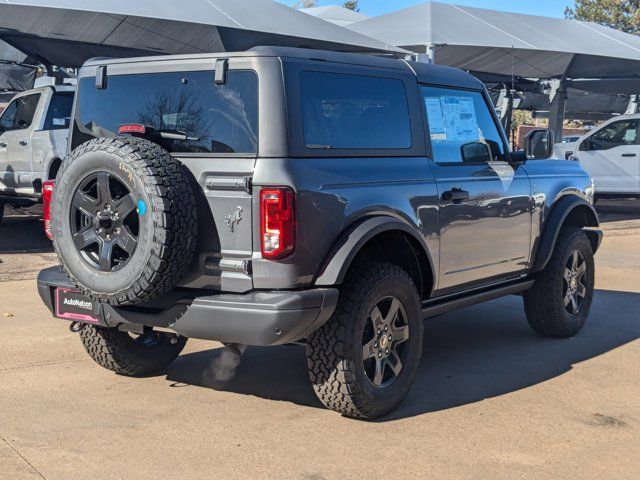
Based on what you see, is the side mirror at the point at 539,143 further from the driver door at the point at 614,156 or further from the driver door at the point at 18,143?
the driver door at the point at 614,156

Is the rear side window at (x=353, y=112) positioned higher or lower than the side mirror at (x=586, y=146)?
higher

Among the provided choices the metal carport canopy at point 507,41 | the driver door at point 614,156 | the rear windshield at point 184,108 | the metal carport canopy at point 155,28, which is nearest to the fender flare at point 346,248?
the rear windshield at point 184,108

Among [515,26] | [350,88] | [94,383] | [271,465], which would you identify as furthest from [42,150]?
[515,26]

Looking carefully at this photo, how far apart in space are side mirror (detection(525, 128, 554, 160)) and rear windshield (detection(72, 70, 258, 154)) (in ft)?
9.02

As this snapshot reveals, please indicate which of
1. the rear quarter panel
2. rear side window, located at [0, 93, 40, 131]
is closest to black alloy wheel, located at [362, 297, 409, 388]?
the rear quarter panel

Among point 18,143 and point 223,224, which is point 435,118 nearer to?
point 223,224

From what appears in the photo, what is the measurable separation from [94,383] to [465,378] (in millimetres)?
2281

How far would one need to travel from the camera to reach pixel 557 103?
21.1 m

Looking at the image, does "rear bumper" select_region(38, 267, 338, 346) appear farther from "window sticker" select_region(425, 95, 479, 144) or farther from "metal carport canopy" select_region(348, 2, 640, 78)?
"metal carport canopy" select_region(348, 2, 640, 78)

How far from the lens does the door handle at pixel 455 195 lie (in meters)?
5.41

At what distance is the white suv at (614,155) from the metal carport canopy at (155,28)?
4750 millimetres

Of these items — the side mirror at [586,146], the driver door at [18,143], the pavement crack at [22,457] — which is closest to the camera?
the pavement crack at [22,457]

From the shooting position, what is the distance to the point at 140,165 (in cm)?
431

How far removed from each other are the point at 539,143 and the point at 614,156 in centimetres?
1130
